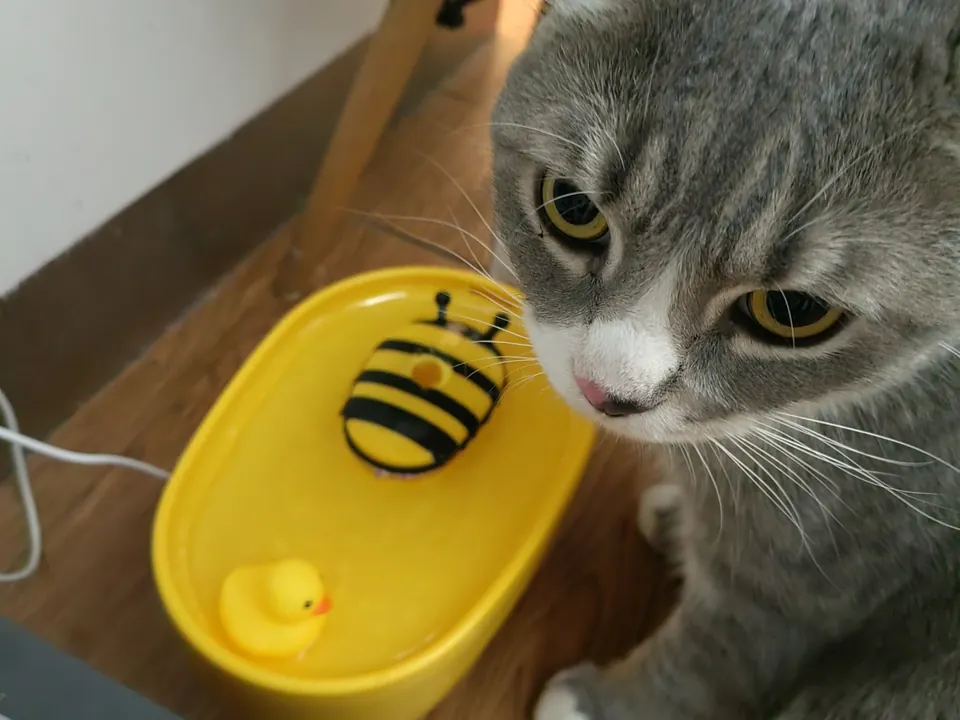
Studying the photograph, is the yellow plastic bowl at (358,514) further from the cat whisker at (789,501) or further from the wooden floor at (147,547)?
the cat whisker at (789,501)

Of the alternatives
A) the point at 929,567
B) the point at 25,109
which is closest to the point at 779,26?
the point at 929,567

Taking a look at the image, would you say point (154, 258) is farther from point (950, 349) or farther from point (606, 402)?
point (950, 349)

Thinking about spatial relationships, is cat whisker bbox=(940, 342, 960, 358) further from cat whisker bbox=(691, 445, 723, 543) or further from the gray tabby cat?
cat whisker bbox=(691, 445, 723, 543)

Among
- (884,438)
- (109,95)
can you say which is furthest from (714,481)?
(109,95)

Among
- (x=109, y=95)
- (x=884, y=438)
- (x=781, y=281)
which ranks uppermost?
(x=781, y=281)

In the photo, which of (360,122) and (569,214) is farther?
(360,122)

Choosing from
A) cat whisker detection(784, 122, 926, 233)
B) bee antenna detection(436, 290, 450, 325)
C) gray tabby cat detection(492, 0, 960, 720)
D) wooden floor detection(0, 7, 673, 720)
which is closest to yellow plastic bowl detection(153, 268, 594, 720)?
bee antenna detection(436, 290, 450, 325)

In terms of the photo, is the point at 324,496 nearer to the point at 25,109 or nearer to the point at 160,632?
the point at 160,632
